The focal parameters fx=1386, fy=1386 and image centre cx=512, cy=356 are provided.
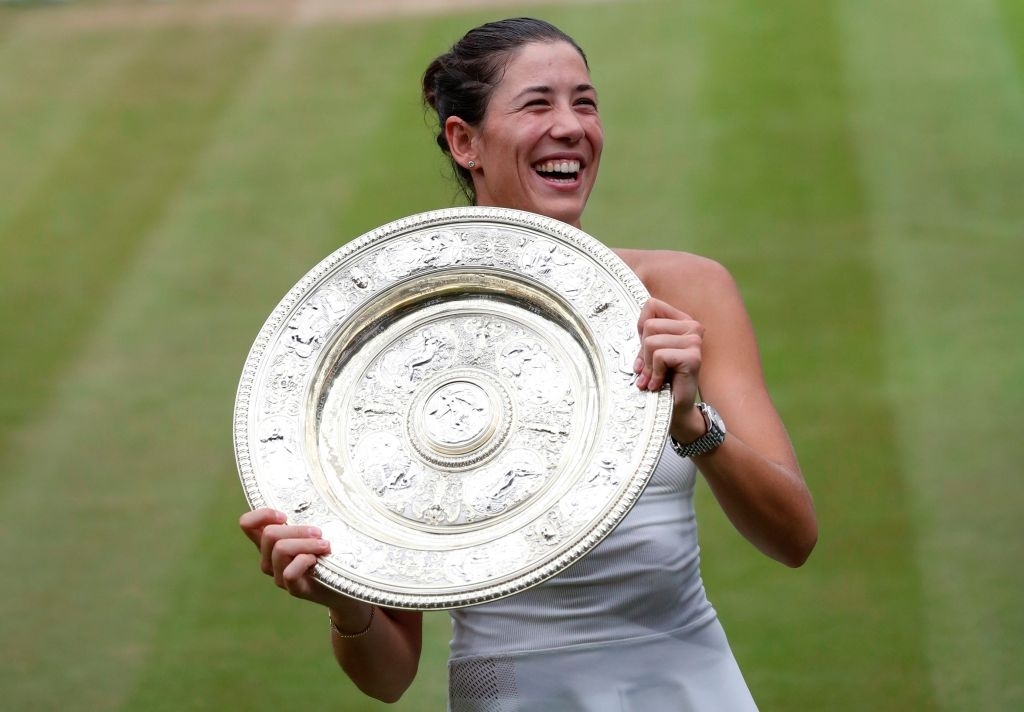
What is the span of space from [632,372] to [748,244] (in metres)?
4.99

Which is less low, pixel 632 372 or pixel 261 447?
pixel 632 372

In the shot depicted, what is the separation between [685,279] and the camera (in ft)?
8.50

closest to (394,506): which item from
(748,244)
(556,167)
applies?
(556,167)

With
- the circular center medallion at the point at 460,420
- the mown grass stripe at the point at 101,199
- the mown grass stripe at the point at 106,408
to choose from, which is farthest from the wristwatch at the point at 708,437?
the mown grass stripe at the point at 101,199

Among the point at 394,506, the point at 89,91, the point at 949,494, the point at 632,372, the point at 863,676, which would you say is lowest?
the point at 863,676

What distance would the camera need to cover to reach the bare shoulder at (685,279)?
2559mm

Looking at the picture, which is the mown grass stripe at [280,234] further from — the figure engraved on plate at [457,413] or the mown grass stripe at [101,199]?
the figure engraved on plate at [457,413]

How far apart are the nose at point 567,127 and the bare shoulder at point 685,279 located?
0.26 m

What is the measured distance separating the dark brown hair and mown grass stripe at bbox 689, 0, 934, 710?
2.75 metres

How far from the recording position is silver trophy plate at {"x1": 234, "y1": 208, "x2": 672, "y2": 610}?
82.6 inches

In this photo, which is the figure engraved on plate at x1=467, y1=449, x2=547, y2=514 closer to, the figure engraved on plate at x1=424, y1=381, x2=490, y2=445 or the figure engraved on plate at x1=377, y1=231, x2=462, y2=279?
the figure engraved on plate at x1=424, y1=381, x2=490, y2=445

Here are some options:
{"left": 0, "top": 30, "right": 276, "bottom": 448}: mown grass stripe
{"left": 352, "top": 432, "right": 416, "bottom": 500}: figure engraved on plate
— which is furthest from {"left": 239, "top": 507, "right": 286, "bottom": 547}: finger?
{"left": 0, "top": 30, "right": 276, "bottom": 448}: mown grass stripe

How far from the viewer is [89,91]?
9.40 metres

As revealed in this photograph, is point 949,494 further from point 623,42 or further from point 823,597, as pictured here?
point 623,42
